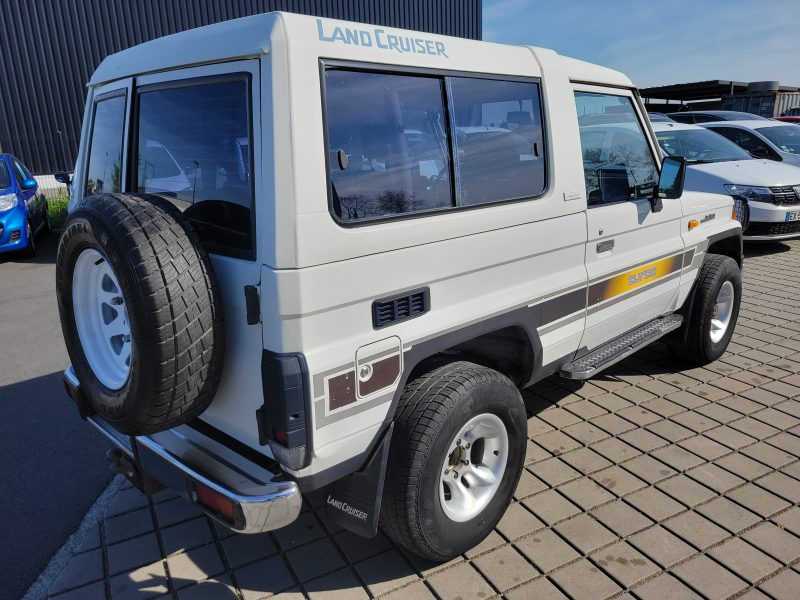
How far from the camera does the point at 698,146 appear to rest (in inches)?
364

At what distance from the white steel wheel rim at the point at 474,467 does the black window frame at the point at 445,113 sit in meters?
0.92

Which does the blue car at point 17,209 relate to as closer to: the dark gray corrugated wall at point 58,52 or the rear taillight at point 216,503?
the dark gray corrugated wall at point 58,52

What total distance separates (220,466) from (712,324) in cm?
400

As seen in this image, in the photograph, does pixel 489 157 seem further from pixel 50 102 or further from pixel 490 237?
pixel 50 102

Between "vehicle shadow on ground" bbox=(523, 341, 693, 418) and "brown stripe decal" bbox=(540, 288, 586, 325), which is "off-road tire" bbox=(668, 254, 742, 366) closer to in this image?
"vehicle shadow on ground" bbox=(523, 341, 693, 418)

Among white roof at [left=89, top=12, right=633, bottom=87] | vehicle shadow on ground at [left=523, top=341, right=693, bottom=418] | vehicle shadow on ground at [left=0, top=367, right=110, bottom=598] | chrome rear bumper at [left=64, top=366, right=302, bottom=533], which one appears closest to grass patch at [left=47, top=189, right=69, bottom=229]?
vehicle shadow on ground at [left=0, top=367, right=110, bottom=598]

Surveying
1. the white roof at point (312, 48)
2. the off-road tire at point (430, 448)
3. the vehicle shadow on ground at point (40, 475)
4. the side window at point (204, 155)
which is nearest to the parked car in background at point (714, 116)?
the white roof at point (312, 48)

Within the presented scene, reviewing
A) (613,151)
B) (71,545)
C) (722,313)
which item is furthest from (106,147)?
(722,313)

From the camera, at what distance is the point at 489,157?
277 cm

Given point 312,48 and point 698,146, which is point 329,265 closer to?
point 312,48

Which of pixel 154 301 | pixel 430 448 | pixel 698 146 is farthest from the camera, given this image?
pixel 698 146

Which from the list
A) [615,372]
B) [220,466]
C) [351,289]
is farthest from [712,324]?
[220,466]

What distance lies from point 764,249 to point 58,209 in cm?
1257

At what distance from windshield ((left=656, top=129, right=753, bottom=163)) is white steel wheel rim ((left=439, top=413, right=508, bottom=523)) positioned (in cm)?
780
